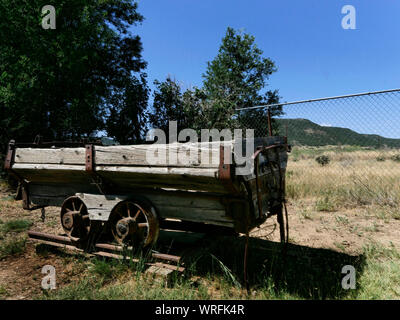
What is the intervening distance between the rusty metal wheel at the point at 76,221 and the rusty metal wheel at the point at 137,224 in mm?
590

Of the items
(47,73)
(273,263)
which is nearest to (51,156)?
(273,263)

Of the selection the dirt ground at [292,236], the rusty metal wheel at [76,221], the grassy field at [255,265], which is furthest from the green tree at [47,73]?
the rusty metal wheel at [76,221]

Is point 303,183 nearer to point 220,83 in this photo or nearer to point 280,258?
point 280,258

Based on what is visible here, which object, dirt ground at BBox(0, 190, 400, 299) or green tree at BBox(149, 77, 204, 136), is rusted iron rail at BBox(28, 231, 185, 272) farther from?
green tree at BBox(149, 77, 204, 136)

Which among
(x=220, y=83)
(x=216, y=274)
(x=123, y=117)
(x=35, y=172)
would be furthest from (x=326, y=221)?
(x=220, y=83)

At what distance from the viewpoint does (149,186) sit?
293 cm

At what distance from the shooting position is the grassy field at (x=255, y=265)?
2.58 meters

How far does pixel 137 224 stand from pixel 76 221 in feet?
3.21

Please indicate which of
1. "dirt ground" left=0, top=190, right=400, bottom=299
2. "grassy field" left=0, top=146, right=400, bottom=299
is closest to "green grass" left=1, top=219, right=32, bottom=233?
"grassy field" left=0, top=146, right=400, bottom=299

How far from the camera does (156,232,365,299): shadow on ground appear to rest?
2.75 m

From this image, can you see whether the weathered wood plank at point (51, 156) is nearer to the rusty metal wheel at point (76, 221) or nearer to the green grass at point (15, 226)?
the rusty metal wheel at point (76, 221)

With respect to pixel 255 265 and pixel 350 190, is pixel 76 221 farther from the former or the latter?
pixel 350 190

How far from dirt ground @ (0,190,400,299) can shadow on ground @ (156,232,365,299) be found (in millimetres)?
324
